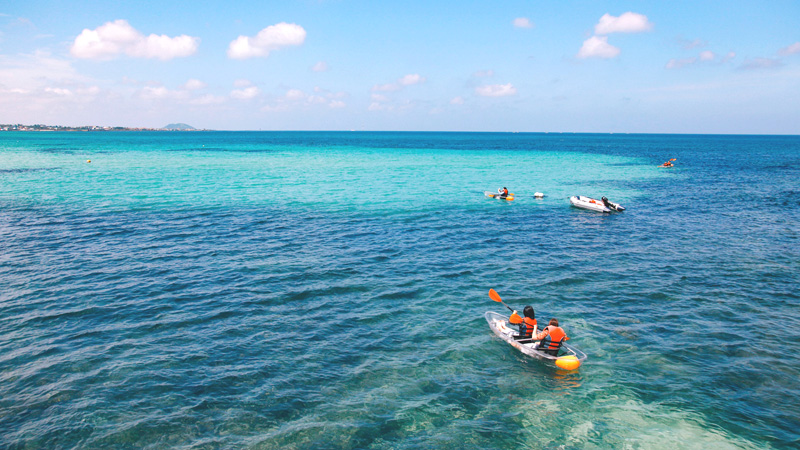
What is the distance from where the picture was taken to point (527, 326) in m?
17.6

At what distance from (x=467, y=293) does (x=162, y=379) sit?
547 inches

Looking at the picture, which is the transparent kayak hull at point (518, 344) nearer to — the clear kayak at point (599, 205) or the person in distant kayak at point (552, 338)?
the person in distant kayak at point (552, 338)

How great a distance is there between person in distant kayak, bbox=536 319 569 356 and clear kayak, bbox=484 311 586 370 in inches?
7.3

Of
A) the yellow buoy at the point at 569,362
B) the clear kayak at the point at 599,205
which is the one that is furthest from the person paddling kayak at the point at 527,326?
the clear kayak at the point at 599,205

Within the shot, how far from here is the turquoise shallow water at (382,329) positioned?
42.5ft

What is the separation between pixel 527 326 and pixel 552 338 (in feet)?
4.85

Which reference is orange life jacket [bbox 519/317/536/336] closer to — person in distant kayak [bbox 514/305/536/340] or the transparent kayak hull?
person in distant kayak [bbox 514/305/536/340]

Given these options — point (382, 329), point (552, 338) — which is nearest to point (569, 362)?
point (552, 338)

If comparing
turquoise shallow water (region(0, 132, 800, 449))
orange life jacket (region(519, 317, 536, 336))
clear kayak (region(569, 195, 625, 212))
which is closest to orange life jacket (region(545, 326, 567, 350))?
turquoise shallow water (region(0, 132, 800, 449))

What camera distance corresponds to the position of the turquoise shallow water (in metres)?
13.0

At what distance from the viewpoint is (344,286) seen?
22.8 m

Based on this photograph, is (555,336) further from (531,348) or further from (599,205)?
(599,205)

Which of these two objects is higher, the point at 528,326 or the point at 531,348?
the point at 528,326

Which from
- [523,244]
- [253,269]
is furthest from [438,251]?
[253,269]
